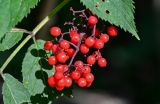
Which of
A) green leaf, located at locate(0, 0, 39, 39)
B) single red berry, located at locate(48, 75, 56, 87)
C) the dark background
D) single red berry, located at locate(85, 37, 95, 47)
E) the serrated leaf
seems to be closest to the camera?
green leaf, located at locate(0, 0, 39, 39)

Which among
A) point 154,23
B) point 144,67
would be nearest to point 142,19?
point 154,23

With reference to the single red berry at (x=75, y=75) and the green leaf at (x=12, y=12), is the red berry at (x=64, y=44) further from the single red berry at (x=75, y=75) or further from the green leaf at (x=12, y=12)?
the green leaf at (x=12, y=12)

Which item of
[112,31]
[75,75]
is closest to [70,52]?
[75,75]

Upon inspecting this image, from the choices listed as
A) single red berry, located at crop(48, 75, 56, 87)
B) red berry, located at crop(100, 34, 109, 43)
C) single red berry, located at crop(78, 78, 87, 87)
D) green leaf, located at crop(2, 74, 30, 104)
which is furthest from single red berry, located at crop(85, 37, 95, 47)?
green leaf, located at crop(2, 74, 30, 104)

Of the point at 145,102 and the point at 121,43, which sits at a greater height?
the point at 121,43

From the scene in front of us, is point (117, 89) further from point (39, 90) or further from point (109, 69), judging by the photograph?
point (39, 90)

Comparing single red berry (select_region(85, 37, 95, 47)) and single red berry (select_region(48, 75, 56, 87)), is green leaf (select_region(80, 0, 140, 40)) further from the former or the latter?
single red berry (select_region(48, 75, 56, 87))

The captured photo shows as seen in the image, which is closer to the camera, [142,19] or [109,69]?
[142,19]
